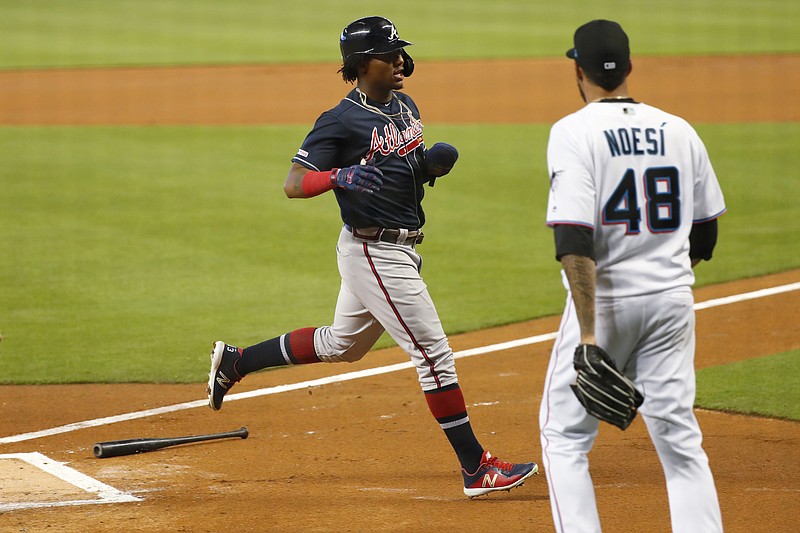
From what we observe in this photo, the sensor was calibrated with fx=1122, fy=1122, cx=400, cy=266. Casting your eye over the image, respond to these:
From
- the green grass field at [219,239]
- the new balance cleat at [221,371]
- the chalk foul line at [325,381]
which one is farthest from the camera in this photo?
the green grass field at [219,239]

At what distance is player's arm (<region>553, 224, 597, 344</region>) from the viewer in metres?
3.48

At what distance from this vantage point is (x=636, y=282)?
3.59 m

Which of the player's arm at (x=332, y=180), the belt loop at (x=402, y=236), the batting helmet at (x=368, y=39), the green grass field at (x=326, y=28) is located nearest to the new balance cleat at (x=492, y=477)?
the belt loop at (x=402, y=236)

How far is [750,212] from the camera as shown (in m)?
11.7

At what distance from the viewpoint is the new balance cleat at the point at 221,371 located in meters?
5.62

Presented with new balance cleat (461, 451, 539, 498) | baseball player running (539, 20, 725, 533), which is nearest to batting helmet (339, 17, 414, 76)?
baseball player running (539, 20, 725, 533)

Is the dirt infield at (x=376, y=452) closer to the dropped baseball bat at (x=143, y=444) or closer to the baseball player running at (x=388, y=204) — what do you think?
the dropped baseball bat at (x=143, y=444)

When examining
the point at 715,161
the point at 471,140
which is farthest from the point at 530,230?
the point at 471,140

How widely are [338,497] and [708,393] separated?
8.36 feet

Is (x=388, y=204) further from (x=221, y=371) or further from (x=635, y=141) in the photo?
(x=635, y=141)

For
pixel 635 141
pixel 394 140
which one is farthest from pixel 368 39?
pixel 635 141

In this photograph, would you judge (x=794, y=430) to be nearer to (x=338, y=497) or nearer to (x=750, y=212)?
(x=338, y=497)

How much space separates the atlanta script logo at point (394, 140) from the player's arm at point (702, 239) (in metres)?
1.55

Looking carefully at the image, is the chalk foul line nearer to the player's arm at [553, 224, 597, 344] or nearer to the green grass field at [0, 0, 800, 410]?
the green grass field at [0, 0, 800, 410]
